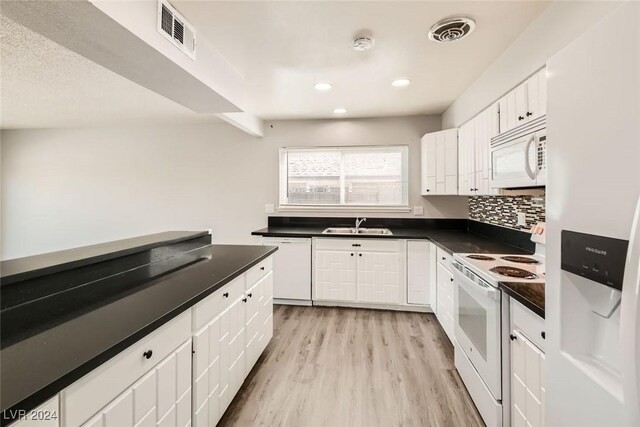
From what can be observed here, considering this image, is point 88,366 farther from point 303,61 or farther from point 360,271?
point 360,271

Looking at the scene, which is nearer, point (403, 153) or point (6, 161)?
point (403, 153)

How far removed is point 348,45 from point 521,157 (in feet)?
4.45

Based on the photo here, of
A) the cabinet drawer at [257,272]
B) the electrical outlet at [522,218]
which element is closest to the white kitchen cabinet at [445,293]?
the electrical outlet at [522,218]

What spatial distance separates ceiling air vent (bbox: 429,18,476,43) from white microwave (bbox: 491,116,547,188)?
719 mm

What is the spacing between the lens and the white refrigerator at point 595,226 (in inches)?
22.8

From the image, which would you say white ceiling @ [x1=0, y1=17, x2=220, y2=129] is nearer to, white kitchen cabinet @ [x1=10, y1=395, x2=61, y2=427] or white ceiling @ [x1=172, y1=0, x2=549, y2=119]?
white ceiling @ [x1=172, y1=0, x2=549, y2=119]

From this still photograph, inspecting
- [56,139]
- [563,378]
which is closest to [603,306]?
[563,378]

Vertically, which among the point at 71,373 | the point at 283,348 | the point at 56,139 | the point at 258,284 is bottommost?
the point at 283,348

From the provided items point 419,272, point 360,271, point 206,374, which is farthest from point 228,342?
point 419,272

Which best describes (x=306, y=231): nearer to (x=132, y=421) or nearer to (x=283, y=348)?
(x=283, y=348)

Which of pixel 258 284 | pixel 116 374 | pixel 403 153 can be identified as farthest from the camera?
pixel 403 153

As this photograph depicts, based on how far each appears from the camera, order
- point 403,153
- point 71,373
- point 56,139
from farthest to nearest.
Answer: point 56,139 → point 403,153 → point 71,373

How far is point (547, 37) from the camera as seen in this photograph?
5.36ft

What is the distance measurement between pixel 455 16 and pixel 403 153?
2.17 meters
